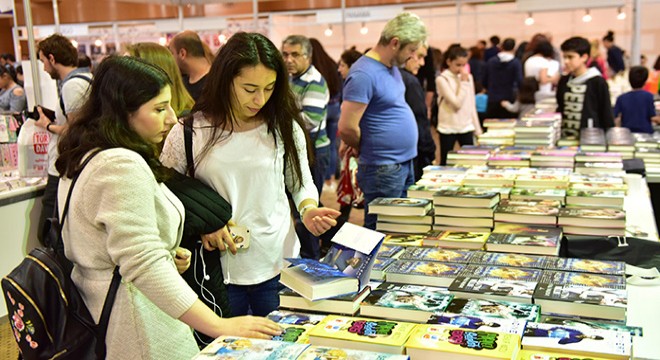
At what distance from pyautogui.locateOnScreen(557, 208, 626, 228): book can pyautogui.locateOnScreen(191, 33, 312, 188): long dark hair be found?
1069 mm

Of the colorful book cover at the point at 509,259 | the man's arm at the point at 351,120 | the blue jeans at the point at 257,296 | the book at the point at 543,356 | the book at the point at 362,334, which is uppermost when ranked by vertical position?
the man's arm at the point at 351,120

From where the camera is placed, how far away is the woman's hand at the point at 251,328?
1486 millimetres

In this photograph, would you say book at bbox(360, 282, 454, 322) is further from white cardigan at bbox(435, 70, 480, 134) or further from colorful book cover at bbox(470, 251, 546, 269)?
white cardigan at bbox(435, 70, 480, 134)

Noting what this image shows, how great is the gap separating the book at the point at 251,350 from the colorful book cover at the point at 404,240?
1076 millimetres

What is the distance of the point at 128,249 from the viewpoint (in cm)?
141

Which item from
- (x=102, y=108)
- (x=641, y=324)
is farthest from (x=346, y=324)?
(x=641, y=324)

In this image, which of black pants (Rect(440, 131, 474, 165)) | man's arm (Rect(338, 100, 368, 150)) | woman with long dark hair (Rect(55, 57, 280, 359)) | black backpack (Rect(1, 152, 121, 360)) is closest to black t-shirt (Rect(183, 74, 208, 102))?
man's arm (Rect(338, 100, 368, 150))

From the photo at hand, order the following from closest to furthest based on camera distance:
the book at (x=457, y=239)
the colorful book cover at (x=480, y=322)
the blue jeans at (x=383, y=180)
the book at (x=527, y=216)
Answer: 1. the colorful book cover at (x=480, y=322)
2. the book at (x=457, y=239)
3. the book at (x=527, y=216)
4. the blue jeans at (x=383, y=180)

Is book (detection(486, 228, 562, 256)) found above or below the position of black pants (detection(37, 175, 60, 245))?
above

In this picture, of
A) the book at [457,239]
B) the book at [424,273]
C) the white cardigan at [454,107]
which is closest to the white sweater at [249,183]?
the book at [424,273]

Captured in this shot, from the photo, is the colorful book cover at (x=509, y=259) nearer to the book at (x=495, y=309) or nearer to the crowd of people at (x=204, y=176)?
the book at (x=495, y=309)

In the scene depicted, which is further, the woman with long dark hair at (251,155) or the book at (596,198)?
the book at (596,198)

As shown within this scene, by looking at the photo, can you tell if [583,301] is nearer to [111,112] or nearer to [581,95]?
[111,112]

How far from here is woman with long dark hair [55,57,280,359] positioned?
4.67 feet
